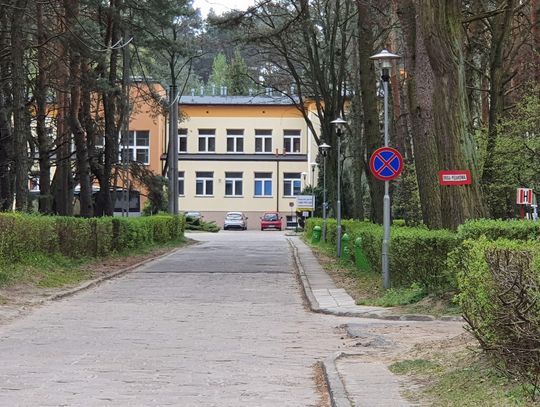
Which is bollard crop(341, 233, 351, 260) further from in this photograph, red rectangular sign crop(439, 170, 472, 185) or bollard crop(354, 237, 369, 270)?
red rectangular sign crop(439, 170, 472, 185)

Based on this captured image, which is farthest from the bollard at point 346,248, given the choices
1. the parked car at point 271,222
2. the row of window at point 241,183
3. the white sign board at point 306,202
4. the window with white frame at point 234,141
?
the window with white frame at point 234,141

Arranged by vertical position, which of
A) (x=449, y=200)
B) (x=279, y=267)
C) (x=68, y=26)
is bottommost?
(x=279, y=267)

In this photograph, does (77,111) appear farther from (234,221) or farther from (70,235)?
(234,221)

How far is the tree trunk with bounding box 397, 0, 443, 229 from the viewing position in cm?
1772

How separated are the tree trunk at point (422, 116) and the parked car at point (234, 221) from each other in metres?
61.8

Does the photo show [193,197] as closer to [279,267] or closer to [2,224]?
[279,267]

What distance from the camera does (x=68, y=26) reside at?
26906 mm

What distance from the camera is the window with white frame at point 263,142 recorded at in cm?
8781

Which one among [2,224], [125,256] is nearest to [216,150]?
[125,256]

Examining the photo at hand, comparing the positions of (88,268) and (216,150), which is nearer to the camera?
(88,268)

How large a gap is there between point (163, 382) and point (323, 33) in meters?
30.6

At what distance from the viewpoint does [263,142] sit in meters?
88.1

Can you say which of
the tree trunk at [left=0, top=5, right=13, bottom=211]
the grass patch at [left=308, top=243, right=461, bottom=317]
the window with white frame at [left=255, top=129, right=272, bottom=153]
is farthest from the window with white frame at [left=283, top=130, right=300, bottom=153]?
the grass patch at [left=308, top=243, right=461, bottom=317]

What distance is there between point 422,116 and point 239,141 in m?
70.4
